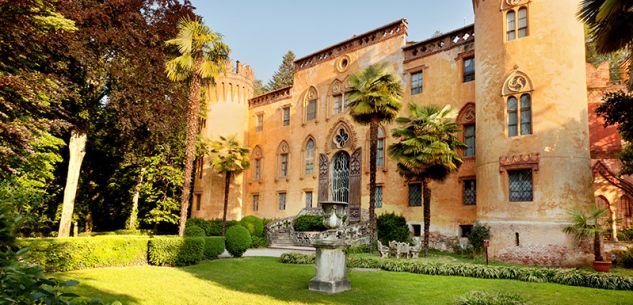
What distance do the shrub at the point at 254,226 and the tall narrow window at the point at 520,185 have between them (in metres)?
15.3

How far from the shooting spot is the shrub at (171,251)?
15.1 meters

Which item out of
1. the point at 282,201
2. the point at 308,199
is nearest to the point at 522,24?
the point at 308,199

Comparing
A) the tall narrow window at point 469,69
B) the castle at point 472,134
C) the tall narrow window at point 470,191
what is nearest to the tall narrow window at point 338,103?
the castle at point 472,134

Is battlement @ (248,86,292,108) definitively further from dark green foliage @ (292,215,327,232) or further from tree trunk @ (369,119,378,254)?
tree trunk @ (369,119,378,254)

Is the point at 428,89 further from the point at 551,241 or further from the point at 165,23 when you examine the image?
A: the point at 165,23

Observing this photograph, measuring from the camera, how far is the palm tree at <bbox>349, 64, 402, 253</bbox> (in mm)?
18047

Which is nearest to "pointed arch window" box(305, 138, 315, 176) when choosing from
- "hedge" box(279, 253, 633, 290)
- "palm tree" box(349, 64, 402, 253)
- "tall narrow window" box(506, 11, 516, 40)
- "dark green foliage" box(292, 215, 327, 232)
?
"dark green foliage" box(292, 215, 327, 232)

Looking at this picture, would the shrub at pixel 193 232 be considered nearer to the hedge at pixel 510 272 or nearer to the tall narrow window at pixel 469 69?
the hedge at pixel 510 272

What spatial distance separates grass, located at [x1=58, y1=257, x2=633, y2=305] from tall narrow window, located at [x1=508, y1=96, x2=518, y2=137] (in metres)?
7.83

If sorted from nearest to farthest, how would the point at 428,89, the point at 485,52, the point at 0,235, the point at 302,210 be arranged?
1. the point at 0,235
2. the point at 485,52
3. the point at 428,89
4. the point at 302,210

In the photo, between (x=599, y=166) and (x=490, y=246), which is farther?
(x=599, y=166)

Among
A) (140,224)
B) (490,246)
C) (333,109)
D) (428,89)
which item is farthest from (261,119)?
(490,246)

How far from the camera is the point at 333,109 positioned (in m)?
28.4

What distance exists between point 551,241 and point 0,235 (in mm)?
17193
